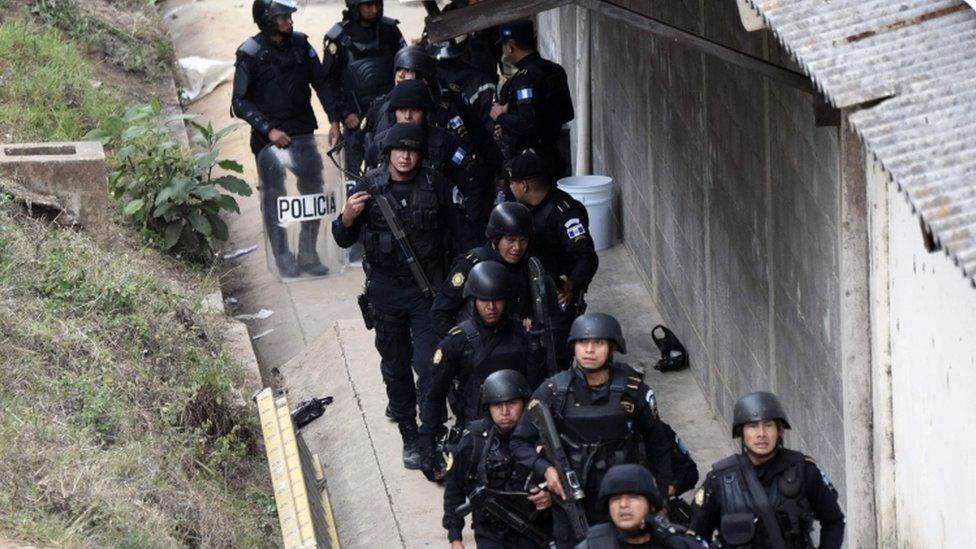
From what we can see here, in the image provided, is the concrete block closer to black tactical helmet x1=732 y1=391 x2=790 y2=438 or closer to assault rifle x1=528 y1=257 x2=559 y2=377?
assault rifle x1=528 y1=257 x2=559 y2=377

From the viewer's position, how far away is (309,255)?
12.1 m

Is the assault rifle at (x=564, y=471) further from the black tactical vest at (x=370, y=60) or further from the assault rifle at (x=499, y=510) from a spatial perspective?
the black tactical vest at (x=370, y=60)

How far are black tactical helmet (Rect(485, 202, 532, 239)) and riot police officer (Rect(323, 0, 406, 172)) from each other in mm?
3752

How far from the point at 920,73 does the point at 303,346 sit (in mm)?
7194

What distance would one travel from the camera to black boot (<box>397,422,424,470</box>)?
8664mm

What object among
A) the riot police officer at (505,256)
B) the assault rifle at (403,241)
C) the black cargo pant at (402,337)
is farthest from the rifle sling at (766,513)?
the assault rifle at (403,241)

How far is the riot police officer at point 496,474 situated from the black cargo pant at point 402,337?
65.9 inches

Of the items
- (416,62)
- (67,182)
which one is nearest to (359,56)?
(416,62)

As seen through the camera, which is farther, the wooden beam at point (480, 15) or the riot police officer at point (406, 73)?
the riot police officer at point (406, 73)

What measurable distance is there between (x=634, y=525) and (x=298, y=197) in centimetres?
692

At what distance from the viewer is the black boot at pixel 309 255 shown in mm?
11938

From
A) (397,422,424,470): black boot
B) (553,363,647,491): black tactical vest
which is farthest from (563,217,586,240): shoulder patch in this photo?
(553,363,647,491): black tactical vest

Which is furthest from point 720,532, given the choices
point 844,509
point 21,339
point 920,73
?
point 21,339

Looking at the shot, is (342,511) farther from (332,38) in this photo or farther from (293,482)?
(332,38)
